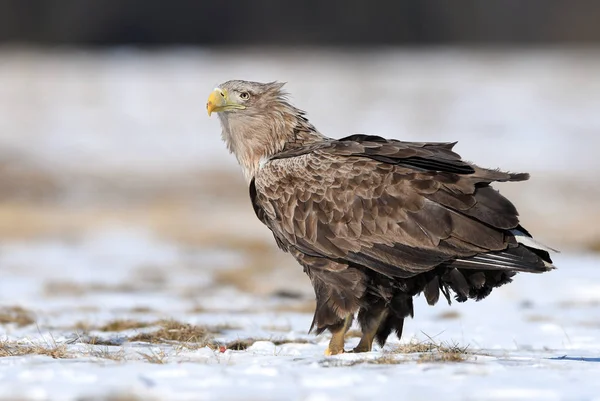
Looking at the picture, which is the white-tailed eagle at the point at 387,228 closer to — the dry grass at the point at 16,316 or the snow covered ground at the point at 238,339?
the snow covered ground at the point at 238,339

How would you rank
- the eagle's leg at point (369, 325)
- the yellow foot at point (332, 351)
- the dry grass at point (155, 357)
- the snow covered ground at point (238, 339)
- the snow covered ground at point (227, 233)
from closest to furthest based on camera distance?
the snow covered ground at point (238, 339) → the snow covered ground at point (227, 233) → the dry grass at point (155, 357) → the yellow foot at point (332, 351) → the eagle's leg at point (369, 325)

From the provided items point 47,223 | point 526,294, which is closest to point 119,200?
point 47,223

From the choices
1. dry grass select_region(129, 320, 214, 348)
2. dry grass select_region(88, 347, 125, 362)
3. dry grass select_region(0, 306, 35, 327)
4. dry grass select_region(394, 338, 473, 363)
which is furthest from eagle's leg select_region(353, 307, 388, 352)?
dry grass select_region(0, 306, 35, 327)

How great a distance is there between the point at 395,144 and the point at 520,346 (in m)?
1.92

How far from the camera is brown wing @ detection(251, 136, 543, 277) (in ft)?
25.1

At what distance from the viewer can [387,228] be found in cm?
786

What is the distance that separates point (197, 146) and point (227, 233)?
846 centimetres

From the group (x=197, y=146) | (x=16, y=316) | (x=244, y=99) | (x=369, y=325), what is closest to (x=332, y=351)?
(x=369, y=325)

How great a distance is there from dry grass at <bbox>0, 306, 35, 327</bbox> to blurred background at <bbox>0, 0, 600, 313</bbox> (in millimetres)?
1022

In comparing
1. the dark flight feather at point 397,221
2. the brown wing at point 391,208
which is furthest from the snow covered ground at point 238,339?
the brown wing at point 391,208

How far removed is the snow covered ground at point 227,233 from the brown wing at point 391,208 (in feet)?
2.16

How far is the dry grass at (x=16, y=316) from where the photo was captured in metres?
10.0

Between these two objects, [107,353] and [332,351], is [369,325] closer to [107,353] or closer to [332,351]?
[332,351]

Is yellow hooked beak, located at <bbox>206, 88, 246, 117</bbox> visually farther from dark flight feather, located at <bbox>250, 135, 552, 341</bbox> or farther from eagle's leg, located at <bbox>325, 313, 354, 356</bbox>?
eagle's leg, located at <bbox>325, 313, 354, 356</bbox>
